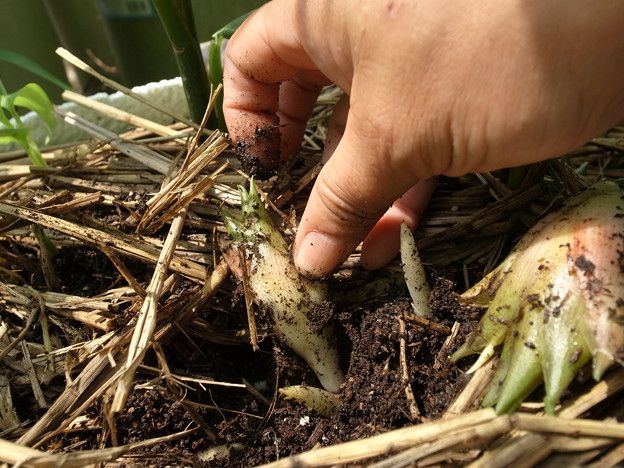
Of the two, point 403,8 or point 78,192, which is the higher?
point 403,8

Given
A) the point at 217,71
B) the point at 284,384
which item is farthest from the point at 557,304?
the point at 217,71

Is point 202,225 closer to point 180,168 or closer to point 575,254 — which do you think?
point 180,168

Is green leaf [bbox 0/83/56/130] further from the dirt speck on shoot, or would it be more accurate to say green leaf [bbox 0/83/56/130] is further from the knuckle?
the knuckle

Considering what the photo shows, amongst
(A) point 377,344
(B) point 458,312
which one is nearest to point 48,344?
(A) point 377,344

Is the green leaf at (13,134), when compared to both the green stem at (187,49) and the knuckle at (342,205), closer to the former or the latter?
the green stem at (187,49)

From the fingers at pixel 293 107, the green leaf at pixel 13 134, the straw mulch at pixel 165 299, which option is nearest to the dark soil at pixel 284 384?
the straw mulch at pixel 165 299

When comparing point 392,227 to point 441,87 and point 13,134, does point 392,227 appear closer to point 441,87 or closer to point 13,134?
point 441,87
